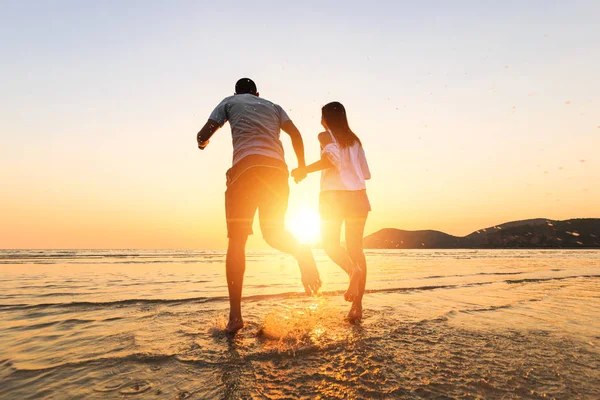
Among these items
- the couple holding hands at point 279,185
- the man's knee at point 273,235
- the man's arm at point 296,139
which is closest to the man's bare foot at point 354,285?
the couple holding hands at point 279,185

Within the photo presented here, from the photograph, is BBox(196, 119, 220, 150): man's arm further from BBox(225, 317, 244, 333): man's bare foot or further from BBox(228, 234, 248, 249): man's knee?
BBox(225, 317, 244, 333): man's bare foot

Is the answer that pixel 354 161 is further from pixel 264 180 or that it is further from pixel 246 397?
pixel 246 397

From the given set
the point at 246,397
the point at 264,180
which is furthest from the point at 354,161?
the point at 246,397

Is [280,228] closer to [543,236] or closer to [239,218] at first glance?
[239,218]

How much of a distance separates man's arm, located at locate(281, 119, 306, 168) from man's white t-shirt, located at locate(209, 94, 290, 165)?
0.35 feet

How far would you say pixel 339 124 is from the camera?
12.5ft

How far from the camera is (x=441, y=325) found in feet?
10.4

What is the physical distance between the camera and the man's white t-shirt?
3270mm

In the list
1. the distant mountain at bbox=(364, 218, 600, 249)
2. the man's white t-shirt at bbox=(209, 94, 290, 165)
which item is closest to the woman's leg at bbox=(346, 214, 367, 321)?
the man's white t-shirt at bbox=(209, 94, 290, 165)

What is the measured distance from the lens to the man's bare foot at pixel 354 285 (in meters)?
3.43

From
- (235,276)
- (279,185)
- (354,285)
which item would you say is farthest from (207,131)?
(354,285)

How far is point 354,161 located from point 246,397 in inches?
109

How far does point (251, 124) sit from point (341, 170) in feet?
3.69

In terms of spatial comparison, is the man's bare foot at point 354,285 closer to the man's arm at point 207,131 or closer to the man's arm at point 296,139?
the man's arm at point 296,139
